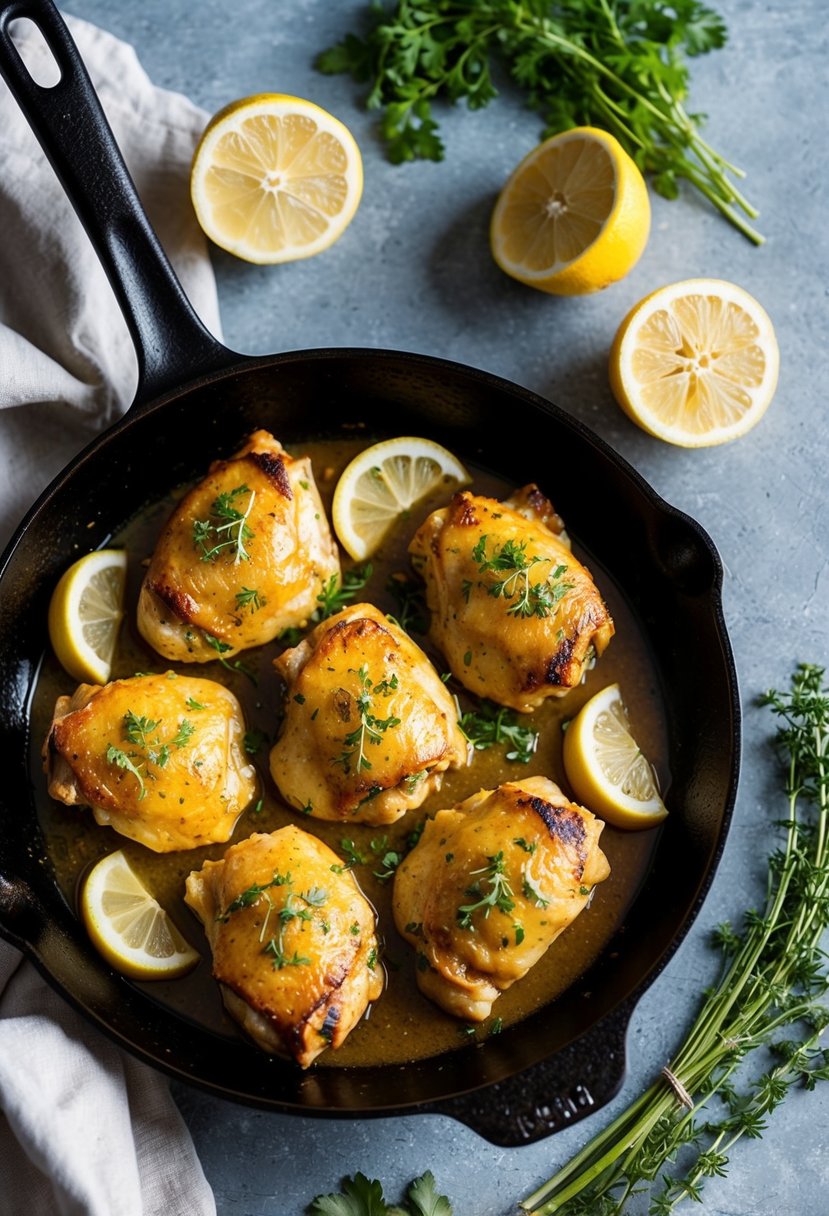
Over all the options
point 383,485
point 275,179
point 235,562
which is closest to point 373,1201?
point 235,562

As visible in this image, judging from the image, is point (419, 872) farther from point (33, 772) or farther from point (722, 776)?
point (33, 772)

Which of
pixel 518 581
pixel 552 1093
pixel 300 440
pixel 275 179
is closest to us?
pixel 552 1093

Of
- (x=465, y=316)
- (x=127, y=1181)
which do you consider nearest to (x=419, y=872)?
(x=127, y=1181)

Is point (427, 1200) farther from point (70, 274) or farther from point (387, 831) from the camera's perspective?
point (70, 274)

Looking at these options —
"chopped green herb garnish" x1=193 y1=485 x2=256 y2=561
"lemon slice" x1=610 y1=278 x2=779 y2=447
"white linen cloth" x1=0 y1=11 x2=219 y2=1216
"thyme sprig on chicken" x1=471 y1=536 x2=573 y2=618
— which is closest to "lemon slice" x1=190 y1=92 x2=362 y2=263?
"white linen cloth" x1=0 y1=11 x2=219 y2=1216

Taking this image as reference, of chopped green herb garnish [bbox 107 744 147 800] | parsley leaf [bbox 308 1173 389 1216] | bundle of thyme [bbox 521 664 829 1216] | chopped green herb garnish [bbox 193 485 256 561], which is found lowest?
bundle of thyme [bbox 521 664 829 1216]

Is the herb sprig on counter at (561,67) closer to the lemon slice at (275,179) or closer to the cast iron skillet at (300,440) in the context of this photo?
the lemon slice at (275,179)

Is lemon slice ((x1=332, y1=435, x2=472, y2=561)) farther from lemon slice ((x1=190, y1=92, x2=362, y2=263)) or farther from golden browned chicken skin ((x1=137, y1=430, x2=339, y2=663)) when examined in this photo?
lemon slice ((x1=190, y1=92, x2=362, y2=263))
